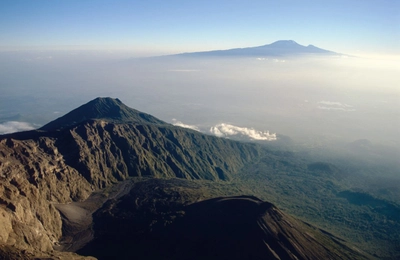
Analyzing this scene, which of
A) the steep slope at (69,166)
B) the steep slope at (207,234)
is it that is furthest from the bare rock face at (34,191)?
the steep slope at (207,234)

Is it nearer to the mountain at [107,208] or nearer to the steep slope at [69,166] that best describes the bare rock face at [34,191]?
the steep slope at [69,166]

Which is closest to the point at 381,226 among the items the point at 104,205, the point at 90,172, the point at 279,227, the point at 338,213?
the point at 338,213

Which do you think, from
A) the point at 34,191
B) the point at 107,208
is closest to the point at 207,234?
the point at 107,208

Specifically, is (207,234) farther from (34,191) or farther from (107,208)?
(34,191)

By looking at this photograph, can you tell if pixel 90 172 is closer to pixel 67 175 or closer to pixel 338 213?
pixel 67 175

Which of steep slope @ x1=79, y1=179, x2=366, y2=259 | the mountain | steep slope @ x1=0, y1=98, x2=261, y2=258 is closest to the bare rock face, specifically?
steep slope @ x1=0, y1=98, x2=261, y2=258
